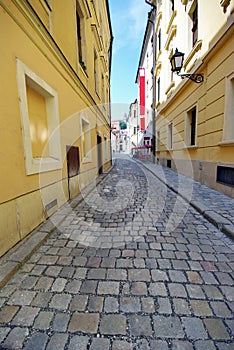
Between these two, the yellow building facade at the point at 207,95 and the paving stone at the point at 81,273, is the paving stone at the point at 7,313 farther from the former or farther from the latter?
the yellow building facade at the point at 207,95

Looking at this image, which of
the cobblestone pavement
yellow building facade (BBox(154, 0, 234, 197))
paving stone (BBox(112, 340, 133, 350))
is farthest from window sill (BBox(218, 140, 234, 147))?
paving stone (BBox(112, 340, 133, 350))

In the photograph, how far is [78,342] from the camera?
135cm

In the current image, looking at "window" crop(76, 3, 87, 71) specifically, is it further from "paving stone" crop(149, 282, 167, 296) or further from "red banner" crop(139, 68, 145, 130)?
"red banner" crop(139, 68, 145, 130)

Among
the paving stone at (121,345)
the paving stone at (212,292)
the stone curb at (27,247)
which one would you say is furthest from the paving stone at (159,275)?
the stone curb at (27,247)

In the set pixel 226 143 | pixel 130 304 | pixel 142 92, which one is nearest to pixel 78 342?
pixel 130 304

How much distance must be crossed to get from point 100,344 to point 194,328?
729 millimetres

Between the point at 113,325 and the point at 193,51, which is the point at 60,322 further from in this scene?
the point at 193,51

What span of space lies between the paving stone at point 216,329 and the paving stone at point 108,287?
80 cm

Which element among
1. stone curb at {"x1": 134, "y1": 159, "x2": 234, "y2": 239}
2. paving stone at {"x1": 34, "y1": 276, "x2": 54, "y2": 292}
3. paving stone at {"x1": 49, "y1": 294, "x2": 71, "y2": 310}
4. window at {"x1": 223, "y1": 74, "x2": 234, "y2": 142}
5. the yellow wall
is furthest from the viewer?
the yellow wall

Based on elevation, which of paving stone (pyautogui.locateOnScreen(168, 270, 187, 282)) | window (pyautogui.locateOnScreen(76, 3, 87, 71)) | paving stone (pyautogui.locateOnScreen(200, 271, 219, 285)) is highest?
window (pyautogui.locateOnScreen(76, 3, 87, 71))

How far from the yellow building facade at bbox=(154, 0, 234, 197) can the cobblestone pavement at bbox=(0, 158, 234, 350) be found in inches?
112

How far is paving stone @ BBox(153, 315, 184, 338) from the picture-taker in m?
1.39

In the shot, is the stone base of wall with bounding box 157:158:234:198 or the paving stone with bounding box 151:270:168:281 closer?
the paving stone with bounding box 151:270:168:281

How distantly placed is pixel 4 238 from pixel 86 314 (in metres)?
1.43
